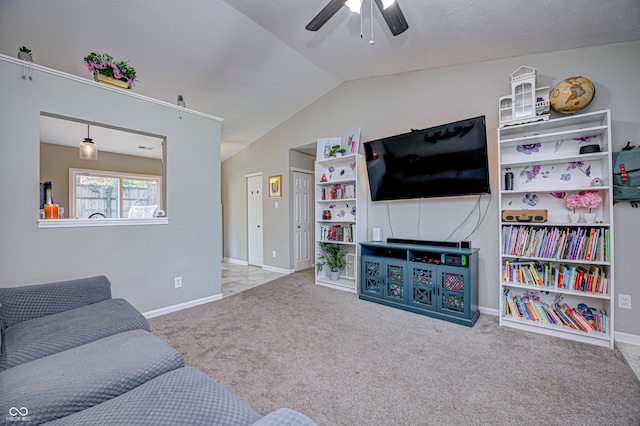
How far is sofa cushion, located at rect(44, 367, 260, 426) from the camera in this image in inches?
32.4

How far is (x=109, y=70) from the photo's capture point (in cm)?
257

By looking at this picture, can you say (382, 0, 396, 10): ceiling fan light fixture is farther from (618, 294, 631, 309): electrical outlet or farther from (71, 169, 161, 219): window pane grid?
(71, 169, 161, 219): window pane grid

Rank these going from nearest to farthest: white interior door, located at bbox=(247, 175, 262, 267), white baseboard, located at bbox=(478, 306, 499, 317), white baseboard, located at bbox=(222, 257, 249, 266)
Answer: white baseboard, located at bbox=(478, 306, 499, 317) < white interior door, located at bbox=(247, 175, 262, 267) < white baseboard, located at bbox=(222, 257, 249, 266)

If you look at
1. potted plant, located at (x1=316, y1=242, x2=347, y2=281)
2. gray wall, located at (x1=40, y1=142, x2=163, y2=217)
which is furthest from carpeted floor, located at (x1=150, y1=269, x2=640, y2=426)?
gray wall, located at (x1=40, y1=142, x2=163, y2=217)

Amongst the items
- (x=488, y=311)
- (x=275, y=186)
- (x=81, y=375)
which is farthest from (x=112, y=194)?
(x=488, y=311)

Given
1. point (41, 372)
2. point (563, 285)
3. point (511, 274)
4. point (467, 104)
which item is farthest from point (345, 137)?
point (41, 372)

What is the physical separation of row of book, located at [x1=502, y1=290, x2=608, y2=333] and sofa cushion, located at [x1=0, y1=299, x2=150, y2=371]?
3.19 m

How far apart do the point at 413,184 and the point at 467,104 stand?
3.51 ft

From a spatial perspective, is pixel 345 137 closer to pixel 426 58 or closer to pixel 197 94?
pixel 426 58

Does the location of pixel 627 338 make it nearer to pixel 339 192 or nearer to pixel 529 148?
pixel 529 148

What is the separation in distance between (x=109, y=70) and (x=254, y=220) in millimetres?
3514

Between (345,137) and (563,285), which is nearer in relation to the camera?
(563,285)

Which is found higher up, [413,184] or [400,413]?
[413,184]

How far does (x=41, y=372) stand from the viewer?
109 centimetres
